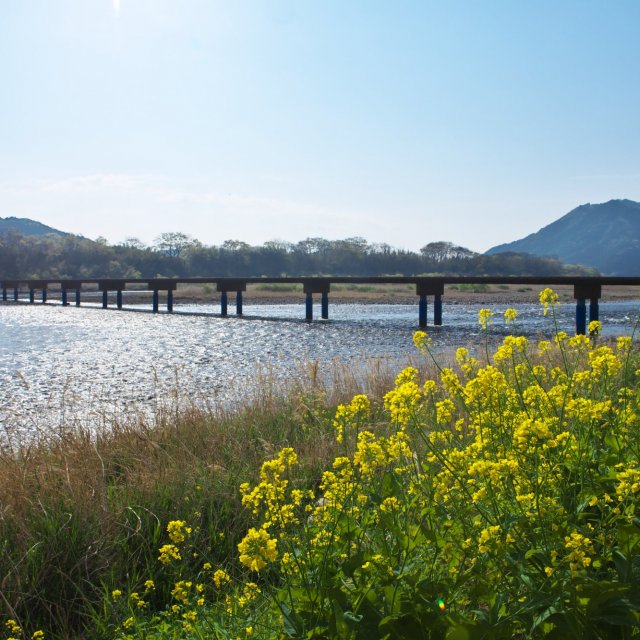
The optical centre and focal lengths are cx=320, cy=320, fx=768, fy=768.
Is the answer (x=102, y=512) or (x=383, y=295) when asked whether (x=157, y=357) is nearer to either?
(x=102, y=512)

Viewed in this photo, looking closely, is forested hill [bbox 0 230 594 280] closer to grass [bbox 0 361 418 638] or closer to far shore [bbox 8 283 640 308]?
far shore [bbox 8 283 640 308]

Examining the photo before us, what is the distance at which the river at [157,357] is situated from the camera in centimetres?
904

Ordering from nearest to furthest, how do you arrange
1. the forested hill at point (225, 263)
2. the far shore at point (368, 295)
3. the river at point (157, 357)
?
the river at point (157, 357) → the far shore at point (368, 295) → the forested hill at point (225, 263)

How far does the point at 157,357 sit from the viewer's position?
16391mm

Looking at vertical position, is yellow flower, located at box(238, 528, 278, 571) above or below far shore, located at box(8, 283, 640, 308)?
above

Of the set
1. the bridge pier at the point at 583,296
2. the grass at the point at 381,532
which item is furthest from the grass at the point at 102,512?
the bridge pier at the point at 583,296

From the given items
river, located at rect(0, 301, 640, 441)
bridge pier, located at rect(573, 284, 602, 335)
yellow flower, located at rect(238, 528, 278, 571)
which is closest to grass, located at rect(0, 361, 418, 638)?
river, located at rect(0, 301, 640, 441)

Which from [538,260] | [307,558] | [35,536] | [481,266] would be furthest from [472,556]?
[538,260]

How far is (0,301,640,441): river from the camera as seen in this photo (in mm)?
9039

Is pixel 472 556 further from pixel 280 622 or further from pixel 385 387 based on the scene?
pixel 385 387

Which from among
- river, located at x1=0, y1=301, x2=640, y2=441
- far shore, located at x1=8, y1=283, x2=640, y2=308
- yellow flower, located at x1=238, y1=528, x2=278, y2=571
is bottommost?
river, located at x1=0, y1=301, x2=640, y2=441

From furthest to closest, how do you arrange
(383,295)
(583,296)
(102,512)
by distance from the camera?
(383,295), (583,296), (102,512)

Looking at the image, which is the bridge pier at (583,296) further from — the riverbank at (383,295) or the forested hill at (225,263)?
the forested hill at (225,263)

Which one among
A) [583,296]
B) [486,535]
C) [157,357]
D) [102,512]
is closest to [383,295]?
[583,296]
